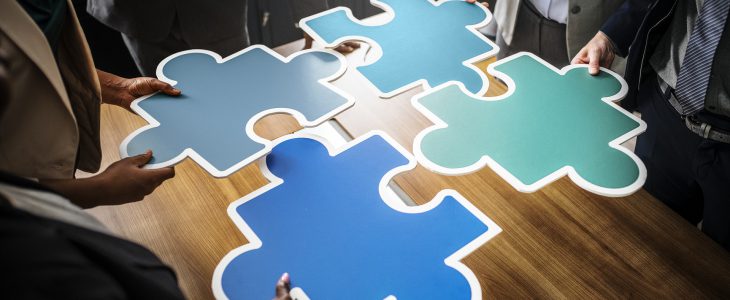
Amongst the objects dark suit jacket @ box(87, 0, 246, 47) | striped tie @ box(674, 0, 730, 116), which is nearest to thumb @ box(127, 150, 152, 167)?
dark suit jacket @ box(87, 0, 246, 47)

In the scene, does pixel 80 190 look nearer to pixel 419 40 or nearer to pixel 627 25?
pixel 419 40

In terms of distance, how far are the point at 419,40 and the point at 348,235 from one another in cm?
71

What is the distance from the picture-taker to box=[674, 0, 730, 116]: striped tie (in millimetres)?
1241

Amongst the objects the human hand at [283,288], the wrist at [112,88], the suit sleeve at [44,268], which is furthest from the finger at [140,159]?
the suit sleeve at [44,268]

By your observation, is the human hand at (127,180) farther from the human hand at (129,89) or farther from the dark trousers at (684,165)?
the dark trousers at (684,165)

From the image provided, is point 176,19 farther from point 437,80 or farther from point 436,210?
point 436,210

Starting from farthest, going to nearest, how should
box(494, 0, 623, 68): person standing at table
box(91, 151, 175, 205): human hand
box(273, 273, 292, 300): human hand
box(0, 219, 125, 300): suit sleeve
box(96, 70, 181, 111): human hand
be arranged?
box(494, 0, 623, 68): person standing at table → box(96, 70, 181, 111): human hand → box(91, 151, 175, 205): human hand → box(273, 273, 292, 300): human hand → box(0, 219, 125, 300): suit sleeve

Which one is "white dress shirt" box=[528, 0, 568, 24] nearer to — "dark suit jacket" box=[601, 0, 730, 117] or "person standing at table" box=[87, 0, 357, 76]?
"dark suit jacket" box=[601, 0, 730, 117]

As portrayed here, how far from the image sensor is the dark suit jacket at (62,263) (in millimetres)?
543

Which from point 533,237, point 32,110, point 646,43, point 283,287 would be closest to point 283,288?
point 283,287

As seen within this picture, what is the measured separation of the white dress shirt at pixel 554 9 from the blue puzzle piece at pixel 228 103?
2.70 ft

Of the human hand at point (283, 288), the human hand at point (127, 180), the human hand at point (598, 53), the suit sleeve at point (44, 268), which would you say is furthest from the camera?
the human hand at point (598, 53)

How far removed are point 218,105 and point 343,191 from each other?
1.34 ft

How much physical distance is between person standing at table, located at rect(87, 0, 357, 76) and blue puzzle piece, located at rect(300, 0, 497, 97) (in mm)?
430
